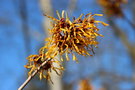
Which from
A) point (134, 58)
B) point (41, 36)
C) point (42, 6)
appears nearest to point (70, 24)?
point (42, 6)

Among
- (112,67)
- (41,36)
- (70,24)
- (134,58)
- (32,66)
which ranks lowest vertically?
(32,66)

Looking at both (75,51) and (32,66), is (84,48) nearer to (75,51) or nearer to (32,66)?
(75,51)

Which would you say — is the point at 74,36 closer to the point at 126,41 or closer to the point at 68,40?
the point at 68,40

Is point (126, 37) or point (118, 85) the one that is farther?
point (118, 85)

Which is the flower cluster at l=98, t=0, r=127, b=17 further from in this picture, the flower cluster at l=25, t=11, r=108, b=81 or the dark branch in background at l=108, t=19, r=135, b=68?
the dark branch in background at l=108, t=19, r=135, b=68

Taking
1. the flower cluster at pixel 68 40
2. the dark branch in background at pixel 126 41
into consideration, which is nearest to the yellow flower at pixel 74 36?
the flower cluster at pixel 68 40

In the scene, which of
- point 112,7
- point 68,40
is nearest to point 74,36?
point 68,40

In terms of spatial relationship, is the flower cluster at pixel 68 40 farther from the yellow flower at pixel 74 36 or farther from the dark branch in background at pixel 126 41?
the dark branch in background at pixel 126 41

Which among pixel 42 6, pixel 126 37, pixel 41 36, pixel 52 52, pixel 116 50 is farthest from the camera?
pixel 116 50
